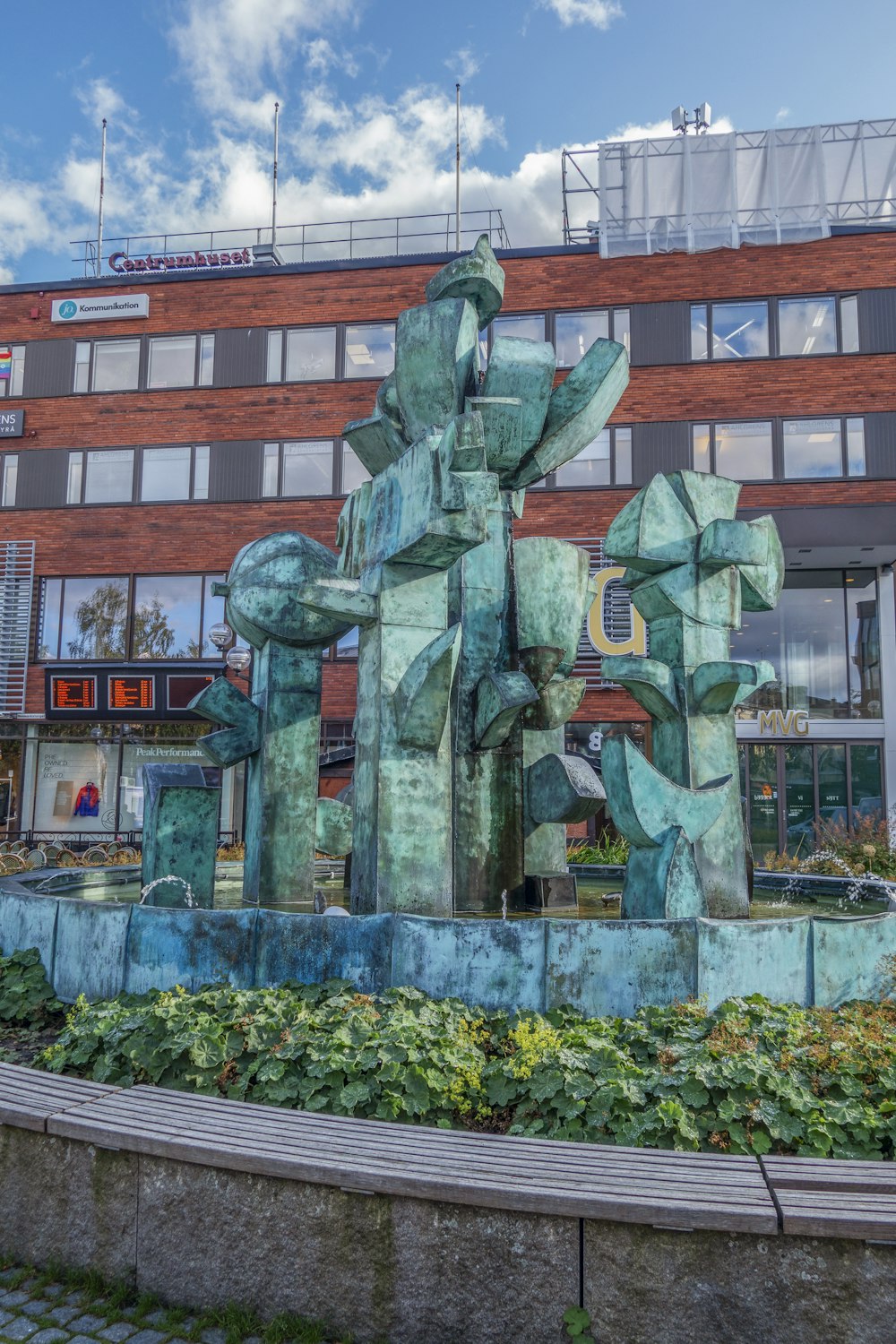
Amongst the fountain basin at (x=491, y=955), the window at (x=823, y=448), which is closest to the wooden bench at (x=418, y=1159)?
the fountain basin at (x=491, y=955)

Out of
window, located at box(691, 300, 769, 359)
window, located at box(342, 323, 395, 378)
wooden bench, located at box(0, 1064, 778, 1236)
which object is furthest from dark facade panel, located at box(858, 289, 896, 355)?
wooden bench, located at box(0, 1064, 778, 1236)

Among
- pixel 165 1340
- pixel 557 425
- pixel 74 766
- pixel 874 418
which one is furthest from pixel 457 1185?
pixel 74 766

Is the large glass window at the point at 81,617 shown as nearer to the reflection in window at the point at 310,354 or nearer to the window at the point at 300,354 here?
the window at the point at 300,354

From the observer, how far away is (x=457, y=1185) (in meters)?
3.17

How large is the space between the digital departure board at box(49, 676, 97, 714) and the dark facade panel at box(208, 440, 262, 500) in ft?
17.2

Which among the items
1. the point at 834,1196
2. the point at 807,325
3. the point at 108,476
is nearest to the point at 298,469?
the point at 108,476

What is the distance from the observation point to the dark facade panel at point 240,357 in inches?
1026

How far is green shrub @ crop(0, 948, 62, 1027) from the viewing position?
5.66m

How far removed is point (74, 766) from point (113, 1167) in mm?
24303

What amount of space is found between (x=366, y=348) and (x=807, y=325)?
392 inches

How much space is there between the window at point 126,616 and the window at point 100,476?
2.02 m

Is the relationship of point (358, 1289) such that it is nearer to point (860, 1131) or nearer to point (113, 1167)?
point (113, 1167)

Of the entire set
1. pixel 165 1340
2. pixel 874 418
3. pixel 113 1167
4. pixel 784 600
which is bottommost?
pixel 165 1340

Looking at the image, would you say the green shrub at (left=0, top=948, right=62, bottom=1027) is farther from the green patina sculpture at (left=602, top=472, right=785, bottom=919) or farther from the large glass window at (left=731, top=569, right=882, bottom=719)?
the large glass window at (left=731, top=569, right=882, bottom=719)
